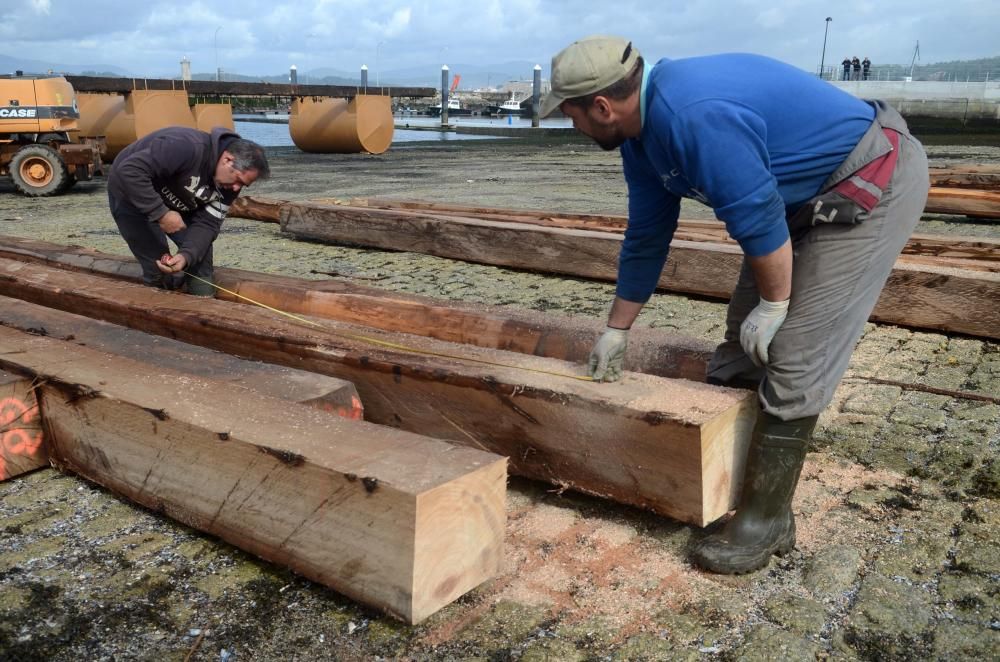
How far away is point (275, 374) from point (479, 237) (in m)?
3.98

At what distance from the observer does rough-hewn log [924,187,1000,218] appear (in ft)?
28.7

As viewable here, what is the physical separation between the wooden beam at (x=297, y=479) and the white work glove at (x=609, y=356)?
682 mm

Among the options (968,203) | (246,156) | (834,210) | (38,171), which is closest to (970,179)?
(968,203)

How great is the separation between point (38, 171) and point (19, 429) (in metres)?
10.6

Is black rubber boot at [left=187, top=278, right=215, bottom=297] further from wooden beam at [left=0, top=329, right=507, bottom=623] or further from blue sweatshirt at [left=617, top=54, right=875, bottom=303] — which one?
blue sweatshirt at [left=617, top=54, right=875, bottom=303]

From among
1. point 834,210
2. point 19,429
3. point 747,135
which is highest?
point 747,135

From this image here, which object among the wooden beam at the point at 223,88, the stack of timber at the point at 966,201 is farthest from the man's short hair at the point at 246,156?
the wooden beam at the point at 223,88

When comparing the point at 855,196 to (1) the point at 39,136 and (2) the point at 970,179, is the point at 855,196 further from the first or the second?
(1) the point at 39,136

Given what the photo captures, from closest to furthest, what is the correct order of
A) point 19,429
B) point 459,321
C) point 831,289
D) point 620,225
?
1. point 831,289
2. point 19,429
3. point 459,321
4. point 620,225

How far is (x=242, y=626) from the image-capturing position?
227 cm

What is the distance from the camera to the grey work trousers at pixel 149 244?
4934mm

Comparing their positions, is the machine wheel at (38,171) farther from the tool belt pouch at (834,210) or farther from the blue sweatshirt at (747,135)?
the tool belt pouch at (834,210)

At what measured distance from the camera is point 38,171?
39.8ft

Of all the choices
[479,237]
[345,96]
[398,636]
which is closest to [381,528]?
[398,636]
